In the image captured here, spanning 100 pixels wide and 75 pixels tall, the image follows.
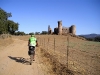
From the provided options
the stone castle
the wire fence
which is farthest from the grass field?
the stone castle

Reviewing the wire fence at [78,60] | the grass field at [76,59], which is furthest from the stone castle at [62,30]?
the wire fence at [78,60]

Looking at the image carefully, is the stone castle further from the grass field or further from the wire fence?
the wire fence

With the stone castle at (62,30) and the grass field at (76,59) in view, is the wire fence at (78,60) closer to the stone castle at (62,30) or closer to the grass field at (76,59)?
the grass field at (76,59)

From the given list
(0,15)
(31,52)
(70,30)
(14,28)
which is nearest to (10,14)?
(0,15)

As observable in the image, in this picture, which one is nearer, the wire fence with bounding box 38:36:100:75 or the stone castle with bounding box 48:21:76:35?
the wire fence with bounding box 38:36:100:75

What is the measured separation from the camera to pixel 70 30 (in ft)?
314

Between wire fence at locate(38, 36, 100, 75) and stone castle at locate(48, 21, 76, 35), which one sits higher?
stone castle at locate(48, 21, 76, 35)

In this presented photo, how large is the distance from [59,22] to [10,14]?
3499cm

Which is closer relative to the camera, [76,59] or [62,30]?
[76,59]

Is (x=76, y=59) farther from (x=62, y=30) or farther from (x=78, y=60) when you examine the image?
(x=62, y=30)

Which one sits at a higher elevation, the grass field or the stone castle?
the stone castle

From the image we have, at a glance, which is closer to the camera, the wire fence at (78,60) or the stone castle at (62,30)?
the wire fence at (78,60)

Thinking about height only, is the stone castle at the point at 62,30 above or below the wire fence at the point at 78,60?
above

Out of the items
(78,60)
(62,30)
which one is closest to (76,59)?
(78,60)
